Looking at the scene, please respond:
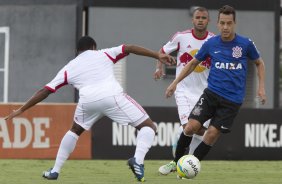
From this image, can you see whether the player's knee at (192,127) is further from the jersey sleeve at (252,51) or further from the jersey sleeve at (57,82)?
the jersey sleeve at (57,82)

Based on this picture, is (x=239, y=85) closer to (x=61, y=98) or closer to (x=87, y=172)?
(x=87, y=172)

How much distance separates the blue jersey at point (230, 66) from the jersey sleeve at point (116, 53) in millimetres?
1119

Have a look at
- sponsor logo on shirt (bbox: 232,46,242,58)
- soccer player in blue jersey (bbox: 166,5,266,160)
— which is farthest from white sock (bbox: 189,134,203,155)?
sponsor logo on shirt (bbox: 232,46,242,58)

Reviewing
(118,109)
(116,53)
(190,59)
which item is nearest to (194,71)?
(190,59)

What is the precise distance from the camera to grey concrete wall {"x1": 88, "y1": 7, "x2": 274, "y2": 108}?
28328mm

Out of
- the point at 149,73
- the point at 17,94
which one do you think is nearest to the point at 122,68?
the point at 149,73

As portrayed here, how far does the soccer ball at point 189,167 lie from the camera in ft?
41.0

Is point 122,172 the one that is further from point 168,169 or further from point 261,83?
point 261,83

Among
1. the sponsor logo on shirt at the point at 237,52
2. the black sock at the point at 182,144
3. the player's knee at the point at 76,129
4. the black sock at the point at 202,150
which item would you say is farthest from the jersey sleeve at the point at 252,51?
the player's knee at the point at 76,129

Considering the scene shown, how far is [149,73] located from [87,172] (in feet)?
44.5

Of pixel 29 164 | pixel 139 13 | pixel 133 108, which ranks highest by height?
pixel 139 13

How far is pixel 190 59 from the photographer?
1448cm

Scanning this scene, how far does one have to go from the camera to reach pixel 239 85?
12.8 m

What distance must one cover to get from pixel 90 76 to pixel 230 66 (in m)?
1.70
